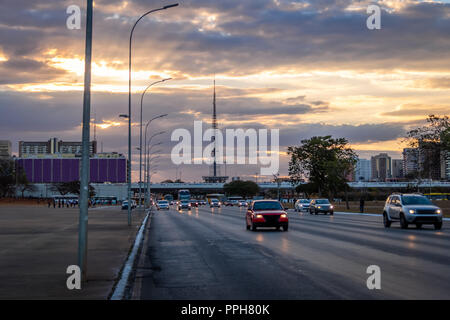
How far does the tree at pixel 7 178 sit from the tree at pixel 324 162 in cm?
9305

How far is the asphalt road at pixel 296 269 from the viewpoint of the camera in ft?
37.0

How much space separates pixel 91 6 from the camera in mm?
13078

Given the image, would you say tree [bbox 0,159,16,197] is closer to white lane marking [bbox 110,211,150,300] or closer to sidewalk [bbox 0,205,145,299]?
sidewalk [bbox 0,205,145,299]

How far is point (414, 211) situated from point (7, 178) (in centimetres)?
14956

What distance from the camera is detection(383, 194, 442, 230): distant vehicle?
1236 inches

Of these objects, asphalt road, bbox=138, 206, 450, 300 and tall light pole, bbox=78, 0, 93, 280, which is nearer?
asphalt road, bbox=138, 206, 450, 300

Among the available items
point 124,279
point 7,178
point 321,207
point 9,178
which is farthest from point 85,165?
point 9,178

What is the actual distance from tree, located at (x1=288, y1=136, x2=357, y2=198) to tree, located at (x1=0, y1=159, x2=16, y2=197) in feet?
305

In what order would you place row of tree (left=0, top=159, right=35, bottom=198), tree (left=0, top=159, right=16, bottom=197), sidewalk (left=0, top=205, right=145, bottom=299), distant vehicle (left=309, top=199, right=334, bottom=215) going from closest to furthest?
sidewalk (left=0, top=205, right=145, bottom=299) < distant vehicle (left=309, top=199, right=334, bottom=215) < tree (left=0, top=159, right=16, bottom=197) < row of tree (left=0, top=159, right=35, bottom=198)

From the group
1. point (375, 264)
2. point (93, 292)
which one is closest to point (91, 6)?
point (93, 292)

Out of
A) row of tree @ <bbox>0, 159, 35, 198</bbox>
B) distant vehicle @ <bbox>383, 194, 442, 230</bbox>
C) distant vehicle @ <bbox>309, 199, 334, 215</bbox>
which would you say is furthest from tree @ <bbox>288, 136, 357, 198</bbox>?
row of tree @ <bbox>0, 159, 35, 198</bbox>
